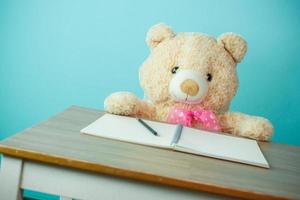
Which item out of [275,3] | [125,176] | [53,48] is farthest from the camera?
[53,48]

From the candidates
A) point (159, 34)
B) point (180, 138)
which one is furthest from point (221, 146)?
point (159, 34)

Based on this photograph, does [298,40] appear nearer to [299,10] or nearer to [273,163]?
[299,10]

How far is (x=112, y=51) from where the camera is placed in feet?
4.34

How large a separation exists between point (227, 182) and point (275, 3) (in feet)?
2.39

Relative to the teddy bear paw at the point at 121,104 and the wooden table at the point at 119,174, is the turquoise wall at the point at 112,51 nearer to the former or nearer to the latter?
the teddy bear paw at the point at 121,104

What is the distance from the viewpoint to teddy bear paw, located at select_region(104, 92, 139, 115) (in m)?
0.98

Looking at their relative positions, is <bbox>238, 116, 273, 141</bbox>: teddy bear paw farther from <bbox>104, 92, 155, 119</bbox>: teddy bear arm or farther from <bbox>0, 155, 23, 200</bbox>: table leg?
<bbox>0, 155, 23, 200</bbox>: table leg

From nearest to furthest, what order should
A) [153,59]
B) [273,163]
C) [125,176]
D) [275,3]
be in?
[125,176] < [273,163] < [153,59] < [275,3]

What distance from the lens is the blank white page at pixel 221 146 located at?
80 centimetres

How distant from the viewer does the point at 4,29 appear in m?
1.37

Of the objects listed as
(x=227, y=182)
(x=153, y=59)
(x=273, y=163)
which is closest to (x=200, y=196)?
(x=227, y=182)

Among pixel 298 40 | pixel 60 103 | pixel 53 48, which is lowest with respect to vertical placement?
pixel 60 103

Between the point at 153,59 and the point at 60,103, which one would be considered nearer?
the point at 153,59

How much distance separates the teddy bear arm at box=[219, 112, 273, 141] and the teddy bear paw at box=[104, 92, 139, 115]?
0.78 ft
